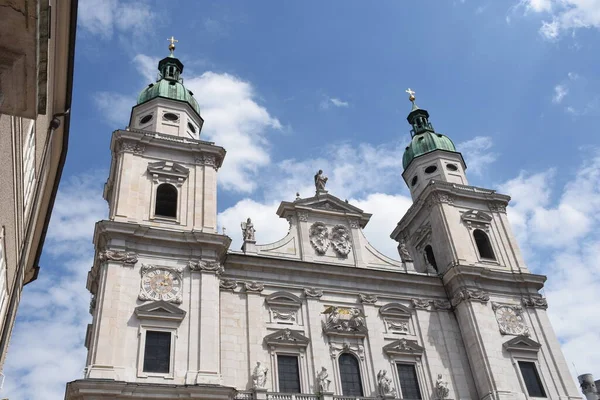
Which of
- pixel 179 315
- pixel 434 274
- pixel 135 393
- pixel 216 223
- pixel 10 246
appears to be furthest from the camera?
pixel 434 274

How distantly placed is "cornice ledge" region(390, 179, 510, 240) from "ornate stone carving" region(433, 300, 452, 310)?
238 inches

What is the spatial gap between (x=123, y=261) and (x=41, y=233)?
3.85 meters

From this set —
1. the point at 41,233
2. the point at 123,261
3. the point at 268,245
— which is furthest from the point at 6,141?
the point at 268,245

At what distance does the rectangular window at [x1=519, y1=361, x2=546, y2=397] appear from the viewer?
25.2 meters

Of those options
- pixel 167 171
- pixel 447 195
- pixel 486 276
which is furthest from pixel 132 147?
pixel 486 276

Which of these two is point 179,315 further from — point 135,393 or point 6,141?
point 6,141

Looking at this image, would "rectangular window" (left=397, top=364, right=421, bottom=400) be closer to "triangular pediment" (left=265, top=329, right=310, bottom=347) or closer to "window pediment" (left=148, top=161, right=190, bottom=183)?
"triangular pediment" (left=265, top=329, right=310, bottom=347)

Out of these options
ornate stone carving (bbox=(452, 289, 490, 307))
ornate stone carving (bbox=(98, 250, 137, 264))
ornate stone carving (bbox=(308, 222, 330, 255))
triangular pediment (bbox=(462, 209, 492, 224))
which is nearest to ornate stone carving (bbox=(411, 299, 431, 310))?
ornate stone carving (bbox=(452, 289, 490, 307))

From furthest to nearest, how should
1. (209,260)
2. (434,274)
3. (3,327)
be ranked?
1. (434,274)
2. (209,260)
3. (3,327)

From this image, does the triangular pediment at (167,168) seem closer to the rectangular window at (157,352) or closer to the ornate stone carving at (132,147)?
the ornate stone carving at (132,147)

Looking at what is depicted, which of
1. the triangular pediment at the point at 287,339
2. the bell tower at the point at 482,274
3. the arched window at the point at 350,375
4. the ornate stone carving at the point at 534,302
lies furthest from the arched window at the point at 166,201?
the ornate stone carving at the point at 534,302

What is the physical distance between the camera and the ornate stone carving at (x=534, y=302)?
28.4 metres

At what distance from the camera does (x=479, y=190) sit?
33.0 metres

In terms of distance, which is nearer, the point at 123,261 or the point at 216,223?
the point at 123,261
